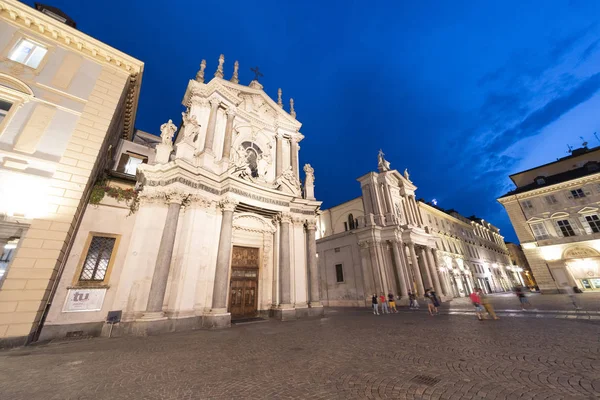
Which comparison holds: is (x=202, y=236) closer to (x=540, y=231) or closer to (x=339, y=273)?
(x=339, y=273)

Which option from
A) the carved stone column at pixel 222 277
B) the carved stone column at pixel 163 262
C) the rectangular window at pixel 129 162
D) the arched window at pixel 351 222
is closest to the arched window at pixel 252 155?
the carved stone column at pixel 222 277

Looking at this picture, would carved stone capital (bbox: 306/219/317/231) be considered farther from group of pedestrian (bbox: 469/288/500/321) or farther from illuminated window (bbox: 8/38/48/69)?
illuminated window (bbox: 8/38/48/69)

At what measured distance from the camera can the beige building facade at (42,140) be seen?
7.86 meters

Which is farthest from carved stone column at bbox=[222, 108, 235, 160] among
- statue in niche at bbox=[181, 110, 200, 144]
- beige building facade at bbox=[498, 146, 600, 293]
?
beige building facade at bbox=[498, 146, 600, 293]

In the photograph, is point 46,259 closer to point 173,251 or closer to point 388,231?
point 173,251

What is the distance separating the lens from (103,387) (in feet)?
13.1

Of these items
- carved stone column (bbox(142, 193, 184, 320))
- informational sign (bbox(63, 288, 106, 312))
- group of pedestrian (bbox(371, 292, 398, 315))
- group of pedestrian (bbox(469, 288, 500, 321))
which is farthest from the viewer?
group of pedestrian (bbox(371, 292, 398, 315))

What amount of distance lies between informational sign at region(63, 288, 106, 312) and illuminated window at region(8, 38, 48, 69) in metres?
10.2

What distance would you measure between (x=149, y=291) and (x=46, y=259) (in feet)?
11.9

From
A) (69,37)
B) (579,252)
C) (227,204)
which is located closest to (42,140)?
(69,37)

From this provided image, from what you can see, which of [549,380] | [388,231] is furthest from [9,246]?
[388,231]

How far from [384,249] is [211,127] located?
20.7 m

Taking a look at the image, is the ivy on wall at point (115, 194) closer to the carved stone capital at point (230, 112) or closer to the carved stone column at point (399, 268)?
the carved stone capital at point (230, 112)

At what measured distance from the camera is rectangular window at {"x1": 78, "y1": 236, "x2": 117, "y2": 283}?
407 inches
